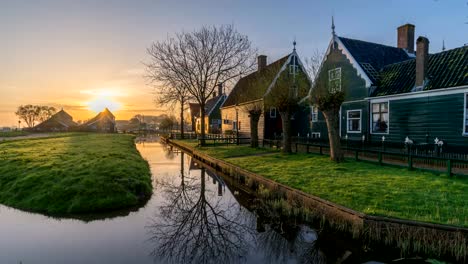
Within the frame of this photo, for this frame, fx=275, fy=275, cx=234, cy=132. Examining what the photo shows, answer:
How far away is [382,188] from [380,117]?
8868 mm

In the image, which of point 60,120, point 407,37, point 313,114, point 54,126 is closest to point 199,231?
point 313,114

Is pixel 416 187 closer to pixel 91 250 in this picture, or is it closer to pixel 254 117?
pixel 91 250

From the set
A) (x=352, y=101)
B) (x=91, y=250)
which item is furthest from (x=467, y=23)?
(x=352, y=101)

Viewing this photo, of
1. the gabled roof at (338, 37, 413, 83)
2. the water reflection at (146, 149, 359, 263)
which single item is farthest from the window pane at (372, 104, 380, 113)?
the water reflection at (146, 149, 359, 263)

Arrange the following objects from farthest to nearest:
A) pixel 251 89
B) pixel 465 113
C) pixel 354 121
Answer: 1. pixel 251 89
2. pixel 354 121
3. pixel 465 113

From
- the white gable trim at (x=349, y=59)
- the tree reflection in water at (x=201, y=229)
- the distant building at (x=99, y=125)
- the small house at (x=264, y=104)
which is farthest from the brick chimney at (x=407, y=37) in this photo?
the distant building at (x=99, y=125)

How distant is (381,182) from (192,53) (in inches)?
780

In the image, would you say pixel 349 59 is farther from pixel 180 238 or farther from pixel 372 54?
pixel 180 238

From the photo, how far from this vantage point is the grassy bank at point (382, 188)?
6109 millimetres

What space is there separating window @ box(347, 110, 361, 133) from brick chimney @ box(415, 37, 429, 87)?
3.79 metres

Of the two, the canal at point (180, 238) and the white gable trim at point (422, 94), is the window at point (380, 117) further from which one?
the canal at point (180, 238)

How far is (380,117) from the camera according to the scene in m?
15.5

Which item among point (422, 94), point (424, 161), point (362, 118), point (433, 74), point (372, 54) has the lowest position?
point (424, 161)

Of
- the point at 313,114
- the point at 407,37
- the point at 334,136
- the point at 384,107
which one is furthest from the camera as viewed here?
the point at 313,114
